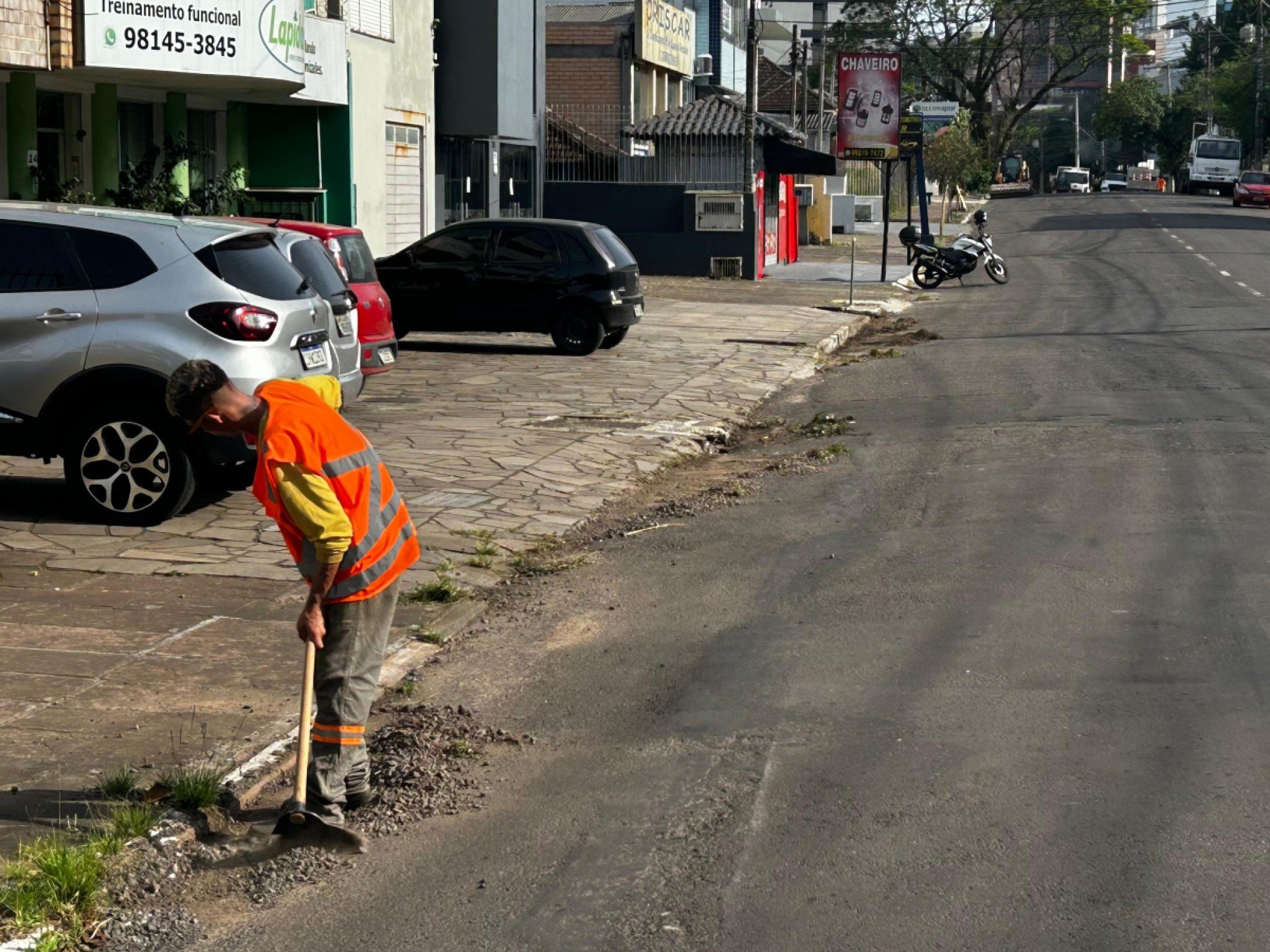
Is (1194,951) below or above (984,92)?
below

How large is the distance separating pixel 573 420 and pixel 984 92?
7695 cm

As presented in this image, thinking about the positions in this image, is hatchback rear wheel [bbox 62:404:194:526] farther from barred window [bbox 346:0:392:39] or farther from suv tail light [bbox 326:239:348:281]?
barred window [bbox 346:0:392:39]

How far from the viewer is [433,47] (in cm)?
2873

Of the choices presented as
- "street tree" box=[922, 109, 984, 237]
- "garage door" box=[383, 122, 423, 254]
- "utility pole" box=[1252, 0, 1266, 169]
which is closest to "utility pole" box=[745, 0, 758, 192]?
"garage door" box=[383, 122, 423, 254]

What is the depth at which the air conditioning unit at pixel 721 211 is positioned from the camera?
33.1 metres

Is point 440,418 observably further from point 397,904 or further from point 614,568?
point 397,904

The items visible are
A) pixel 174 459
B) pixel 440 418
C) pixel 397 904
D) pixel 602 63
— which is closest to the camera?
pixel 397 904

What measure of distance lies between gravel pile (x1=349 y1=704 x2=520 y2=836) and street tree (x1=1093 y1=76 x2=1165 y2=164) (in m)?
130

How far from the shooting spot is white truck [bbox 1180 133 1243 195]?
83.1 m

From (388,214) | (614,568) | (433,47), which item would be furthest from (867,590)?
(433,47)

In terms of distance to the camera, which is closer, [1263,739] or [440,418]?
[1263,739]

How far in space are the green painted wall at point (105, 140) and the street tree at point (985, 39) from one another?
60.6 metres

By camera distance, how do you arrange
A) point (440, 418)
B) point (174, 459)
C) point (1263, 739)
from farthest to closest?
point (440, 418) < point (174, 459) < point (1263, 739)

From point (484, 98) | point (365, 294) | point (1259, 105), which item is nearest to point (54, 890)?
point (365, 294)
